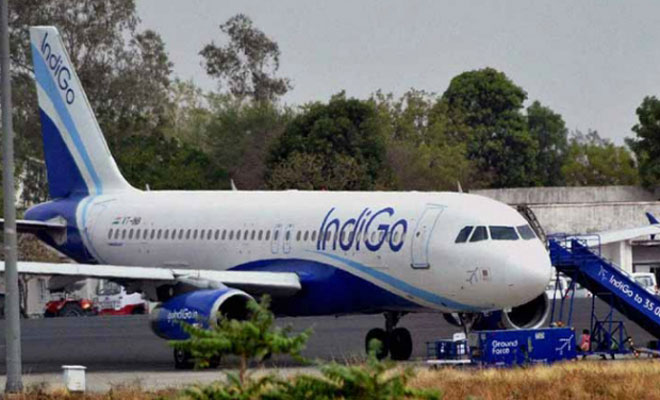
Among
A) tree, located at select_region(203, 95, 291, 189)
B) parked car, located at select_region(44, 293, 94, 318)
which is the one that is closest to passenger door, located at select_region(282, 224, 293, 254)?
parked car, located at select_region(44, 293, 94, 318)

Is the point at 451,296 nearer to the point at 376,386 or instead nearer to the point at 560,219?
the point at 376,386

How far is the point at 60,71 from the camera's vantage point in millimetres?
41781

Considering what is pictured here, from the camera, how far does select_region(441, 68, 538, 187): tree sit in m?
128

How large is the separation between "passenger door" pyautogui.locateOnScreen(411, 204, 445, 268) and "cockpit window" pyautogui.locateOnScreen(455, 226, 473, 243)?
2.13 feet

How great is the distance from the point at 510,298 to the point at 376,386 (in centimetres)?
1815

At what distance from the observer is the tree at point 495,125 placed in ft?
420

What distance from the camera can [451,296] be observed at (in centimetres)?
3247

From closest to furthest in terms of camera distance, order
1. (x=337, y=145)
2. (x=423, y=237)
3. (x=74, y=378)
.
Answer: (x=74, y=378) → (x=423, y=237) → (x=337, y=145)

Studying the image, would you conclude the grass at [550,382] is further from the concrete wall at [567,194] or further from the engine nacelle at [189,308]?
the concrete wall at [567,194]

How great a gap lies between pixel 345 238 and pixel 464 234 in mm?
2972

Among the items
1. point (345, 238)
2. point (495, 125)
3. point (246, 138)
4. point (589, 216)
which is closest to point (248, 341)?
point (345, 238)

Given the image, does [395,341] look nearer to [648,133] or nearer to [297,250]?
[297,250]

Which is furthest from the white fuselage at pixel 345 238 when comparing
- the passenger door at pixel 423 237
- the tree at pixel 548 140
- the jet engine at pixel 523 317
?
the tree at pixel 548 140

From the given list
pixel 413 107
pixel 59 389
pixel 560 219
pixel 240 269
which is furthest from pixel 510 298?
pixel 413 107
